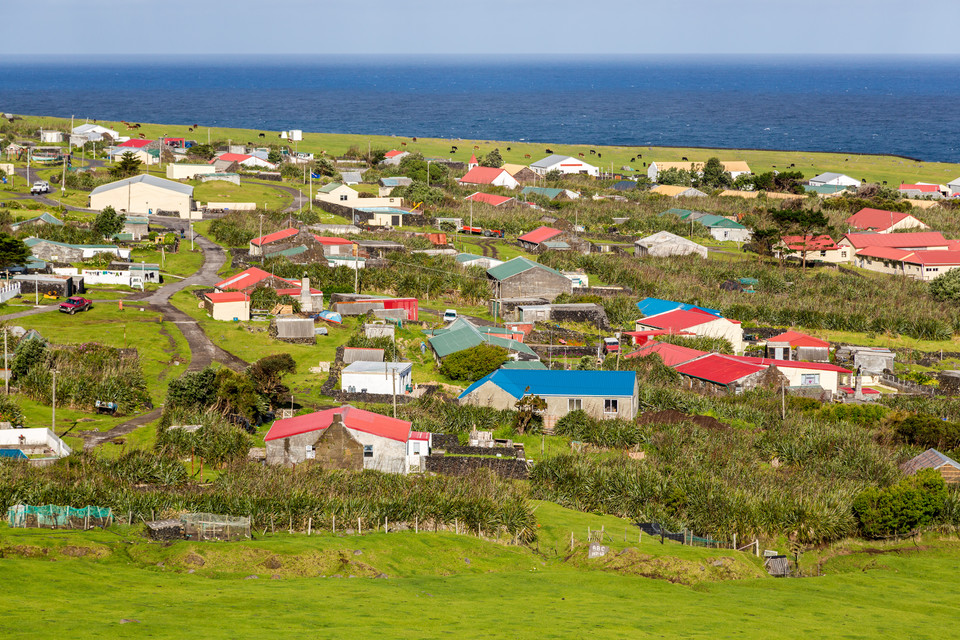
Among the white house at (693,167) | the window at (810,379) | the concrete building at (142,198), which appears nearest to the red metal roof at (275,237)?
the concrete building at (142,198)

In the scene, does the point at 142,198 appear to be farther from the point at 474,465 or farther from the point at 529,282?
the point at 474,465

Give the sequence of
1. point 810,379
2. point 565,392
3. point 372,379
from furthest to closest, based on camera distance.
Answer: point 810,379, point 372,379, point 565,392

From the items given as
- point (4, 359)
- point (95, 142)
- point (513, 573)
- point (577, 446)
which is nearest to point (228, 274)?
point (4, 359)

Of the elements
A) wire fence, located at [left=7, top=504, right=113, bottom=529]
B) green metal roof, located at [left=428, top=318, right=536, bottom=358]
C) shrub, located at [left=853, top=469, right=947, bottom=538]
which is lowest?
shrub, located at [left=853, top=469, right=947, bottom=538]

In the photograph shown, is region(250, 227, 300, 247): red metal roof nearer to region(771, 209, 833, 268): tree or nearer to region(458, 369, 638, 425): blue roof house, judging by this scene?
region(458, 369, 638, 425): blue roof house

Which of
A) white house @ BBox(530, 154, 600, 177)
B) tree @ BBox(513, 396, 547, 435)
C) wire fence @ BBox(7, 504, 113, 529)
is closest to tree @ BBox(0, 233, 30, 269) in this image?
tree @ BBox(513, 396, 547, 435)

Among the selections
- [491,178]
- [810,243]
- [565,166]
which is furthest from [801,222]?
[565,166]
